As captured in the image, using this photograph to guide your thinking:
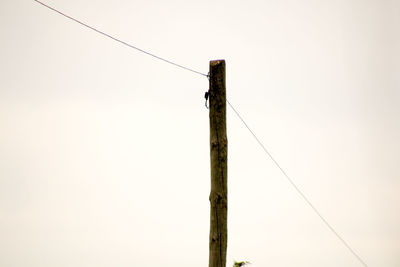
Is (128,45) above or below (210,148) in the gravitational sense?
above

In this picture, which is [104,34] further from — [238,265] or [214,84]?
[238,265]

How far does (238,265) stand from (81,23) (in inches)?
260

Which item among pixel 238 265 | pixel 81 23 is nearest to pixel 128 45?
pixel 81 23

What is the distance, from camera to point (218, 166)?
736 cm

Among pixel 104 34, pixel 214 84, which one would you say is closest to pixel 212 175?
pixel 214 84

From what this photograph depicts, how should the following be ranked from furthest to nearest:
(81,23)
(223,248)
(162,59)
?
1. (162,59)
2. (81,23)
3. (223,248)

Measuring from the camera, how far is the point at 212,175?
739cm

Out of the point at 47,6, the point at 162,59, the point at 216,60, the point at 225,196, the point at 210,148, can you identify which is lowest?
the point at 225,196

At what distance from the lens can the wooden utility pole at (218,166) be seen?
7.14 metres

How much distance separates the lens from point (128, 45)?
877cm

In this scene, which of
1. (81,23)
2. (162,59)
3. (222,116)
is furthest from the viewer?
(162,59)

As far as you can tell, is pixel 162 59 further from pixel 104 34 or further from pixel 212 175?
pixel 212 175

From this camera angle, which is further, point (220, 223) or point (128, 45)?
point (128, 45)

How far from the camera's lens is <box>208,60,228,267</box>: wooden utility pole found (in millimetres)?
7141
